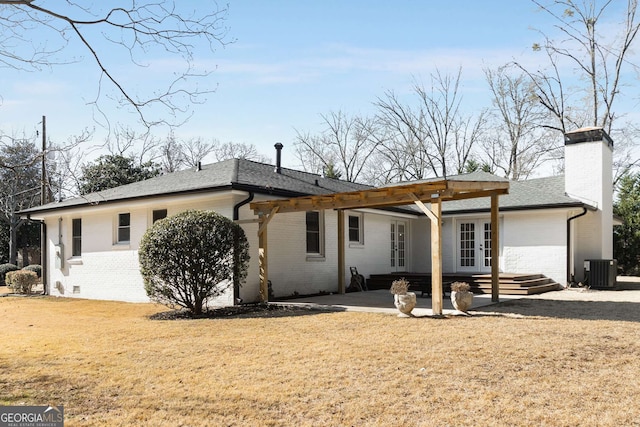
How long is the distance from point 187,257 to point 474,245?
11.2m

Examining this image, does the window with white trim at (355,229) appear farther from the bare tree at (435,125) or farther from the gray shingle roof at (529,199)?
the bare tree at (435,125)

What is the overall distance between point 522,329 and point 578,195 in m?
11.3

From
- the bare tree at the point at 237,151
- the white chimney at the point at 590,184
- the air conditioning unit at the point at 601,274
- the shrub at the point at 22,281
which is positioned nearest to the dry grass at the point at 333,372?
the air conditioning unit at the point at 601,274

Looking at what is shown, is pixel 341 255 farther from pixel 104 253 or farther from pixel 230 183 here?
pixel 104 253

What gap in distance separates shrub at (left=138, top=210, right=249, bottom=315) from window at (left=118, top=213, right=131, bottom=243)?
482 centimetres

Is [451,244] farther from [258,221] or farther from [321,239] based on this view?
[258,221]

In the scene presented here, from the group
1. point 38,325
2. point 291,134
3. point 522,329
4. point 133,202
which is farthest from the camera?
point 291,134

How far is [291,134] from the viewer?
1622 inches

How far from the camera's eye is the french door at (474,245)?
17750mm

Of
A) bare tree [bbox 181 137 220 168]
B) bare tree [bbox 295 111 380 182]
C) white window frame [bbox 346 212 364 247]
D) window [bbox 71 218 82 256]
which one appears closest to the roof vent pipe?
white window frame [bbox 346 212 364 247]

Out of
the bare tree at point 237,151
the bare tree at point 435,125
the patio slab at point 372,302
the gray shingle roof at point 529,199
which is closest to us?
the patio slab at point 372,302

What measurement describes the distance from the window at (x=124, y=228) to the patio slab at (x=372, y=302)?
5.57 meters

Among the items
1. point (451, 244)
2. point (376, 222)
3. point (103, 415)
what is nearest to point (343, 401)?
point (103, 415)

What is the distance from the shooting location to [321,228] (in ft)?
50.3
